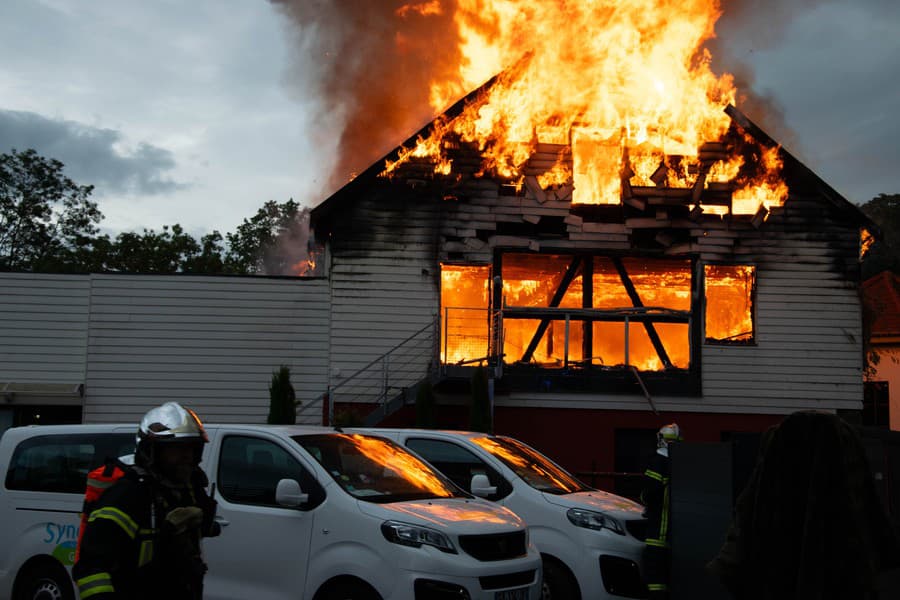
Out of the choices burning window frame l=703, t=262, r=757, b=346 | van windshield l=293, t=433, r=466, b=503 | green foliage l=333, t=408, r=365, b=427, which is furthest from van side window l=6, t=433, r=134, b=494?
burning window frame l=703, t=262, r=757, b=346

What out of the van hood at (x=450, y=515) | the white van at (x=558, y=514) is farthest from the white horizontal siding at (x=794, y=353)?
the van hood at (x=450, y=515)

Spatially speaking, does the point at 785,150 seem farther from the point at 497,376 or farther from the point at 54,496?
the point at 54,496

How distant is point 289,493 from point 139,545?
3040mm

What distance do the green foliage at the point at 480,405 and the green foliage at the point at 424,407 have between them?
2.33 feet

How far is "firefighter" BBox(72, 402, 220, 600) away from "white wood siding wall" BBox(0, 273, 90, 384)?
16.4 meters

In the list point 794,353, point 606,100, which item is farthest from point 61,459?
point 794,353

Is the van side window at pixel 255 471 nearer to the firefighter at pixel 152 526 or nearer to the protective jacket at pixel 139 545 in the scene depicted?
the firefighter at pixel 152 526

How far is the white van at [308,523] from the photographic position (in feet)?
24.3

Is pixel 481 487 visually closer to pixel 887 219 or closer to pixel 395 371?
pixel 395 371

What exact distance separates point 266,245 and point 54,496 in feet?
169

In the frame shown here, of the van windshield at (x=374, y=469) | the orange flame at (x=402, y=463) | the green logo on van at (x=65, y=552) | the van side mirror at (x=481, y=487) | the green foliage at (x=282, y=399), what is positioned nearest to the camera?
the van windshield at (x=374, y=469)

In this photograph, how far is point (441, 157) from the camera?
20.2 m

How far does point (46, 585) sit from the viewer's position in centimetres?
884

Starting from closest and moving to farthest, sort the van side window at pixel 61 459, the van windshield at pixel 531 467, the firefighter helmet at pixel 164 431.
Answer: the firefighter helmet at pixel 164 431 < the van side window at pixel 61 459 < the van windshield at pixel 531 467
